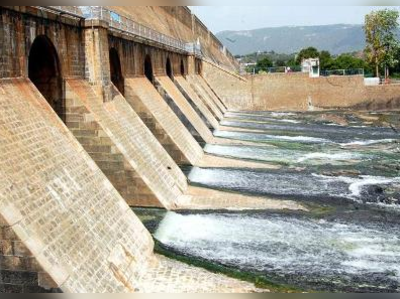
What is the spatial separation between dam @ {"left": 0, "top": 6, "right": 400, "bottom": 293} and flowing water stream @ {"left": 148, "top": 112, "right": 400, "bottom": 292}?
5 cm

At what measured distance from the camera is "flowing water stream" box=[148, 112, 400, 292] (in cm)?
1059

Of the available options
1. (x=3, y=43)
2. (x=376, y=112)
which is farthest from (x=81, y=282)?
(x=376, y=112)

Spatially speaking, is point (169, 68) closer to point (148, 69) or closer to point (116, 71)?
point (148, 69)

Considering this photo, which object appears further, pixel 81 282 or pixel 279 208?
pixel 279 208

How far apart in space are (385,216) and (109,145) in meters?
8.18

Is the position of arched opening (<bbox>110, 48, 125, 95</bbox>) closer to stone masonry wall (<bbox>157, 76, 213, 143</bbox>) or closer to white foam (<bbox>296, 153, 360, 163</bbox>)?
stone masonry wall (<bbox>157, 76, 213, 143</bbox>)

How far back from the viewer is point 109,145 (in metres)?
14.5

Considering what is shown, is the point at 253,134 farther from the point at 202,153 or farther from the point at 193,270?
the point at 193,270

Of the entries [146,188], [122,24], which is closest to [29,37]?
[146,188]

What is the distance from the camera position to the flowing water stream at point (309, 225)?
417 inches

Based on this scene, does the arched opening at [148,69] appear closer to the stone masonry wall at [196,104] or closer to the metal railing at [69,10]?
the stone masonry wall at [196,104]

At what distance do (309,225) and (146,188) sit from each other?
4852 millimetres

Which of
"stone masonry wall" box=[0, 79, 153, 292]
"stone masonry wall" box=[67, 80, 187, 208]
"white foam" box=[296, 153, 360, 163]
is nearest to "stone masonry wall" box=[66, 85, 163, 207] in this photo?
"stone masonry wall" box=[67, 80, 187, 208]

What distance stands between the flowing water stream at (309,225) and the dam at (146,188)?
49 mm
